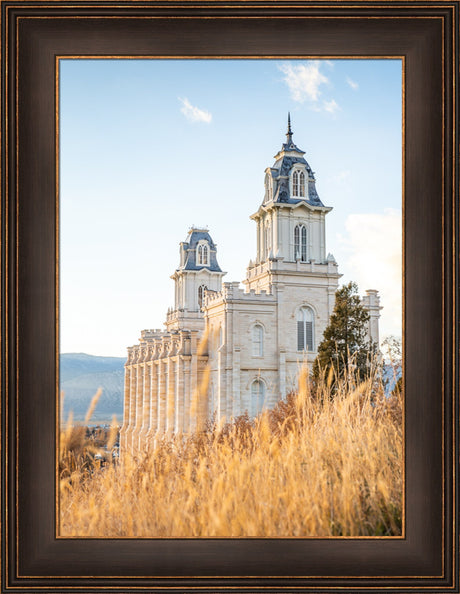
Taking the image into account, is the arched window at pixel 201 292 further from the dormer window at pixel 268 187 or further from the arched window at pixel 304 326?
the dormer window at pixel 268 187

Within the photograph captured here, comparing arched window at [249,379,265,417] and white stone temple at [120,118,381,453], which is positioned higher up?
white stone temple at [120,118,381,453]

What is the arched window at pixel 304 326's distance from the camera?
3080cm

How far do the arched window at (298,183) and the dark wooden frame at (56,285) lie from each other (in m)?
27.5

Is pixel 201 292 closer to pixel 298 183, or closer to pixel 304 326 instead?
pixel 304 326

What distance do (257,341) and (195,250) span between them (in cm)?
1658

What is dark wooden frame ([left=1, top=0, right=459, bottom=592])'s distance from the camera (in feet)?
11.0

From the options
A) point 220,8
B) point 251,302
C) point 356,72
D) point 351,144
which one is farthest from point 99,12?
point 251,302

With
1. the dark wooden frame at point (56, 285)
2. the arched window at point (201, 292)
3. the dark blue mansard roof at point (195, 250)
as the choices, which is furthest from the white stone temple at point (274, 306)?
the dark wooden frame at point (56, 285)

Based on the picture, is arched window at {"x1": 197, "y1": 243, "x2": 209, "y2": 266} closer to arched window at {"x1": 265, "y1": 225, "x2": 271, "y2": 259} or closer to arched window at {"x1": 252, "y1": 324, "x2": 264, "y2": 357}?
arched window at {"x1": 265, "y1": 225, "x2": 271, "y2": 259}

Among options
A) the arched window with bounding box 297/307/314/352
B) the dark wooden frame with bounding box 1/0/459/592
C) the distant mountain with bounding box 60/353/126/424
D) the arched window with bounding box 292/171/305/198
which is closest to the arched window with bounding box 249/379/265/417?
the arched window with bounding box 297/307/314/352

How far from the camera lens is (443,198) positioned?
3.58m

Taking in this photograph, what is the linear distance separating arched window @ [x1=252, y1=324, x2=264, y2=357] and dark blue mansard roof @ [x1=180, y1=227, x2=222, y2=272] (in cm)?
1553

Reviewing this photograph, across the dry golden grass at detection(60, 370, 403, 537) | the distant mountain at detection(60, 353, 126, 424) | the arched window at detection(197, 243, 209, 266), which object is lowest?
the dry golden grass at detection(60, 370, 403, 537)

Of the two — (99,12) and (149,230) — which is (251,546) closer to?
(99,12)
